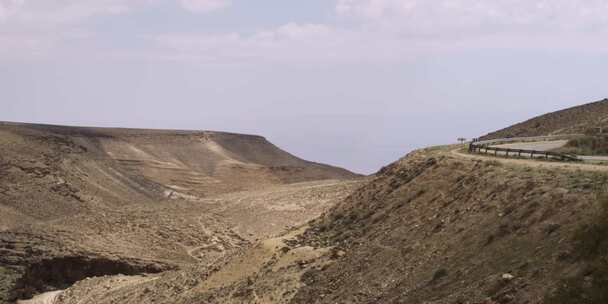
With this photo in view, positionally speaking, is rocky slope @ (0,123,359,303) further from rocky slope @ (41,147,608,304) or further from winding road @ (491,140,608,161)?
winding road @ (491,140,608,161)

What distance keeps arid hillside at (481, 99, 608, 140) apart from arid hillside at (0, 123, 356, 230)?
30.0 metres

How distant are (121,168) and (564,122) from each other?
44.2 m

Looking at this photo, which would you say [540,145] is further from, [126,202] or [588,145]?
[126,202]

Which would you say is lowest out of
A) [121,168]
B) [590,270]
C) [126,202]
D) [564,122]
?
[126,202]

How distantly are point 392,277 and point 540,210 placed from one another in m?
4.12

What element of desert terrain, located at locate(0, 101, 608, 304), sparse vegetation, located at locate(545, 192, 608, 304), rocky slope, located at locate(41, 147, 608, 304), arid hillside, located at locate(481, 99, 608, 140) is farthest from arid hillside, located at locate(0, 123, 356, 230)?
sparse vegetation, located at locate(545, 192, 608, 304)

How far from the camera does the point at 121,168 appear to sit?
77.4 metres

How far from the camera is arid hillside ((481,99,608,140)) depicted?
4300 cm

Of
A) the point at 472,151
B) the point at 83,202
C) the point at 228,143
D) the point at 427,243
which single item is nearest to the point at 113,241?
the point at 83,202

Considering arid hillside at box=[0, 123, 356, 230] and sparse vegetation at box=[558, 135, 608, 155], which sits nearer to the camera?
sparse vegetation at box=[558, 135, 608, 155]

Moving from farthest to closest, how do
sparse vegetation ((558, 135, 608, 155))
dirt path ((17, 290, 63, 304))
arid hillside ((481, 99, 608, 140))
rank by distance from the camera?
arid hillside ((481, 99, 608, 140))
dirt path ((17, 290, 63, 304))
sparse vegetation ((558, 135, 608, 155))

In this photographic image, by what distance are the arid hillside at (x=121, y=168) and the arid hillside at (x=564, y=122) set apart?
98.3 feet

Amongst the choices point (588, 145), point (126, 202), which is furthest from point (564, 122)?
point (126, 202)

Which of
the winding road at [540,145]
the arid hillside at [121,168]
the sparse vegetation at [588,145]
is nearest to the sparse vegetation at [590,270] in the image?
the sparse vegetation at [588,145]
